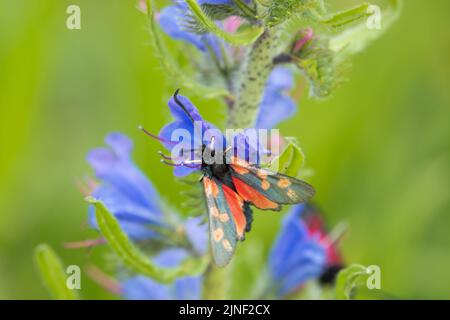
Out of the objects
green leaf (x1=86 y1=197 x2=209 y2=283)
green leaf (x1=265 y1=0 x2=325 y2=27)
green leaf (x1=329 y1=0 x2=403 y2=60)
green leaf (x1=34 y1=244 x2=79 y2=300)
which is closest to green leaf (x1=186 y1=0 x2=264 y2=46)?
green leaf (x1=265 y1=0 x2=325 y2=27)

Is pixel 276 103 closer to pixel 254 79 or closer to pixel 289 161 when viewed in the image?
pixel 254 79

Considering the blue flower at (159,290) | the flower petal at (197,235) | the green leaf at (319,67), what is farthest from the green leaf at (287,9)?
the blue flower at (159,290)

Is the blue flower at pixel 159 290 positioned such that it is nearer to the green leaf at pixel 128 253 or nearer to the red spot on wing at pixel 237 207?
the green leaf at pixel 128 253

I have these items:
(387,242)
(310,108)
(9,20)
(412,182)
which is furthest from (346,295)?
(9,20)

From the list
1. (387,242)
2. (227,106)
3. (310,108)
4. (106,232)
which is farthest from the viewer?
(310,108)

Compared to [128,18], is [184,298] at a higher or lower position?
lower

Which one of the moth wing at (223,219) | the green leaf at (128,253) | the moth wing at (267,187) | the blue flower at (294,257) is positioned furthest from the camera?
the blue flower at (294,257)

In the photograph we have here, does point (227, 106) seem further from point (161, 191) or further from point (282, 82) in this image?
point (161, 191)

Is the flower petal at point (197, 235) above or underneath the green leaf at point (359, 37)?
underneath

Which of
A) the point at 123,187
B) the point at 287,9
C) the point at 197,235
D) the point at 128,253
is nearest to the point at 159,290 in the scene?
the point at 197,235
